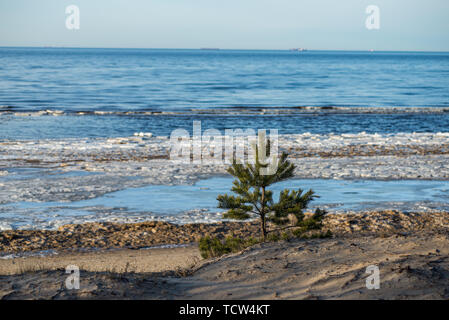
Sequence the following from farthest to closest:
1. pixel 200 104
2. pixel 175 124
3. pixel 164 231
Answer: pixel 200 104 → pixel 175 124 → pixel 164 231

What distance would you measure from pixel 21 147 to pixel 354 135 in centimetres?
1607

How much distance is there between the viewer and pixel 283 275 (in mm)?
6109

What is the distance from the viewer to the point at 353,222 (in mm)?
10852

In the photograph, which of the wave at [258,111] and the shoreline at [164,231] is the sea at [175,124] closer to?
the wave at [258,111]

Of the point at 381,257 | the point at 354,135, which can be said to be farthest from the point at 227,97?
the point at 381,257

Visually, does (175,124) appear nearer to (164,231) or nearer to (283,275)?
(164,231)

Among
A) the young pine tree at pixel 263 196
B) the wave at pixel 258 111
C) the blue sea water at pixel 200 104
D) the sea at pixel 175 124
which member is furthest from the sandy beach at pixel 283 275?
the wave at pixel 258 111

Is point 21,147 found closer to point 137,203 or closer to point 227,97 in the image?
point 137,203

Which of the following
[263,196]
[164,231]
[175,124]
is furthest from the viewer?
[175,124]

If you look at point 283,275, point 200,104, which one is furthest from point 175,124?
point 283,275

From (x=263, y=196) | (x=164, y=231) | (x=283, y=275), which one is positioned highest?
(x=263, y=196)

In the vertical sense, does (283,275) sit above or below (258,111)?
below

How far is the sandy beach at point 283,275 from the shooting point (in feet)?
17.8
